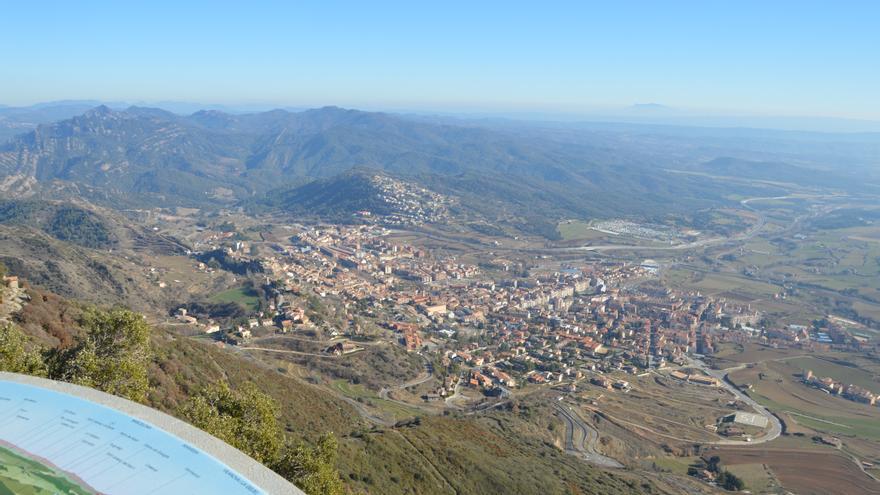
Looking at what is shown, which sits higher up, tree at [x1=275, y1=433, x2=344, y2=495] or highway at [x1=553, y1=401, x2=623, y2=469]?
tree at [x1=275, y1=433, x2=344, y2=495]

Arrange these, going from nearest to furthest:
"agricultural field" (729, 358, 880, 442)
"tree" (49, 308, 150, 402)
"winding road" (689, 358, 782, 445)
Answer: "tree" (49, 308, 150, 402) < "winding road" (689, 358, 782, 445) < "agricultural field" (729, 358, 880, 442)

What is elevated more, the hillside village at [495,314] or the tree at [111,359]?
the tree at [111,359]

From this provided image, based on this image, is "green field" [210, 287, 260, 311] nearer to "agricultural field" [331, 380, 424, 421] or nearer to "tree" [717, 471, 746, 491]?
"agricultural field" [331, 380, 424, 421]

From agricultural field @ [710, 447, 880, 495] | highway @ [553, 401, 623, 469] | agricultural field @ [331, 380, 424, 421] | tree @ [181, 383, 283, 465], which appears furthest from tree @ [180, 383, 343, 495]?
agricultural field @ [710, 447, 880, 495]

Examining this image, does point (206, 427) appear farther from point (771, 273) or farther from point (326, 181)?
point (326, 181)

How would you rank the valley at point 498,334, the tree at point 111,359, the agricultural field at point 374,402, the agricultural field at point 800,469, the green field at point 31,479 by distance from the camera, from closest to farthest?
the green field at point 31,479 < the tree at point 111,359 < the valley at point 498,334 < the agricultural field at point 800,469 < the agricultural field at point 374,402

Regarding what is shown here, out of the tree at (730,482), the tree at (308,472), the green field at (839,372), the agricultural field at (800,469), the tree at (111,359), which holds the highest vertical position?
the tree at (111,359)

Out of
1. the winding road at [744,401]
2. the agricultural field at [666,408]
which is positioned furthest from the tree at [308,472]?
the winding road at [744,401]

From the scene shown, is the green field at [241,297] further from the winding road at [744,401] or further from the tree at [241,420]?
the tree at [241,420]
